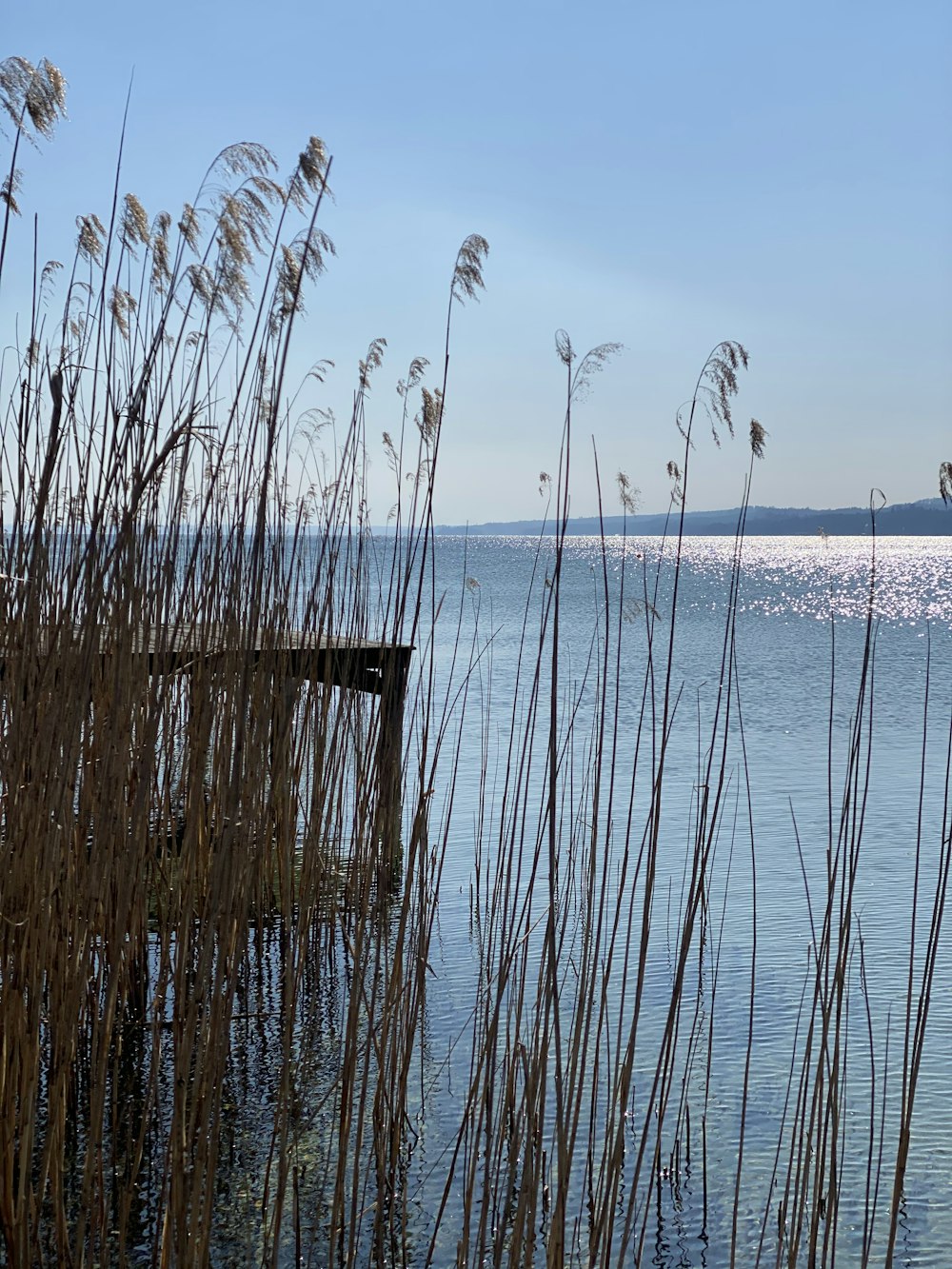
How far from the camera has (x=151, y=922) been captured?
3.04 meters

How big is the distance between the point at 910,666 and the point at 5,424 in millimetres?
11423

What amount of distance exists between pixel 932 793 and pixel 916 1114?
11.4 feet

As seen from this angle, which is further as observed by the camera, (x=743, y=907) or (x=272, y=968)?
(x=743, y=907)

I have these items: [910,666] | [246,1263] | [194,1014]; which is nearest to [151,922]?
[246,1263]

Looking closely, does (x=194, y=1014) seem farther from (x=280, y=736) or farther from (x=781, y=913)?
(x=781, y=913)

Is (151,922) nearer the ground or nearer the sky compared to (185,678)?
nearer the ground

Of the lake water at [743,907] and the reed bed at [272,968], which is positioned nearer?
the reed bed at [272,968]

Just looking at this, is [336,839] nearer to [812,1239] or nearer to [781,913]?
[812,1239]

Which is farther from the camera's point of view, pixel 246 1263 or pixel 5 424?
pixel 5 424

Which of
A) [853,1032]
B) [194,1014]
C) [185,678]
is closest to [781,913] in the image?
[853,1032]

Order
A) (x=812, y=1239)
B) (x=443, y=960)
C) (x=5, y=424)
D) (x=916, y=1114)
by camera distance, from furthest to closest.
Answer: (x=443, y=960), (x=916, y=1114), (x=5, y=424), (x=812, y=1239)

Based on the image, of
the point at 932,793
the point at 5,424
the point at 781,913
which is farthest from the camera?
the point at 932,793

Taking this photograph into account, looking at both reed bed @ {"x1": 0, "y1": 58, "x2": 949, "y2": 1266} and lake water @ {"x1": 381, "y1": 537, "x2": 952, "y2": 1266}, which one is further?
lake water @ {"x1": 381, "y1": 537, "x2": 952, "y2": 1266}

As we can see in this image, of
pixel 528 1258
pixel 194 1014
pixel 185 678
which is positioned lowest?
pixel 528 1258
